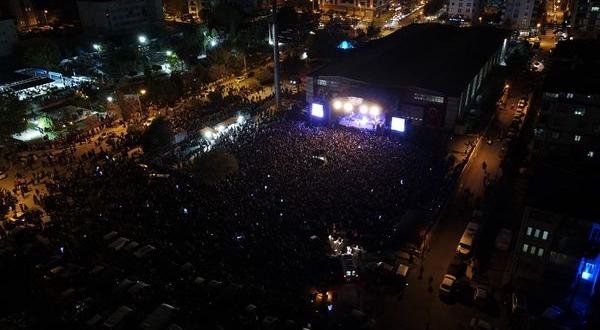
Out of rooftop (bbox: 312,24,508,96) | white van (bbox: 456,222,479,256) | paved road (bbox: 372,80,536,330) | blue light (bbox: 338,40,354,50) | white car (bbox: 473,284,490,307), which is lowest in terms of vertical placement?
paved road (bbox: 372,80,536,330)

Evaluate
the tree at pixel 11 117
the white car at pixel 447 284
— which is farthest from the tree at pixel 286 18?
the white car at pixel 447 284

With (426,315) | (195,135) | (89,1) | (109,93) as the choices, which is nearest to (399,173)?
(426,315)

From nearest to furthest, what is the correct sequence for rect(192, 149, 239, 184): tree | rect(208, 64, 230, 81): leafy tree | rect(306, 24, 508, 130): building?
rect(192, 149, 239, 184): tree < rect(306, 24, 508, 130): building < rect(208, 64, 230, 81): leafy tree

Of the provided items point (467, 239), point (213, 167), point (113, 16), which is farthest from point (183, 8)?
point (467, 239)

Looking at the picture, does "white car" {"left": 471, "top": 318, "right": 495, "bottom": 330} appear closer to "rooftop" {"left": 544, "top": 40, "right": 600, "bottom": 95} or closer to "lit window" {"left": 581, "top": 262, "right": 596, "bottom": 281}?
"lit window" {"left": 581, "top": 262, "right": 596, "bottom": 281}

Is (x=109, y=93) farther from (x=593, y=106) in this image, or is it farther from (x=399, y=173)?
(x=593, y=106)

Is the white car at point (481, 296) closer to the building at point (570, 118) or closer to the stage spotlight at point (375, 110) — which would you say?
the building at point (570, 118)

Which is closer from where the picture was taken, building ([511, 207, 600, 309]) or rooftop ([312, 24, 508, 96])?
building ([511, 207, 600, 309])

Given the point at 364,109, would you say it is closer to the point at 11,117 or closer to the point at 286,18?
the point at 11,117

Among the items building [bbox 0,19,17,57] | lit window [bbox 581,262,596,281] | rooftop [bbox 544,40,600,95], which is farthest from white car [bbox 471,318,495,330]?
building [bbox 0,19,17,57]
